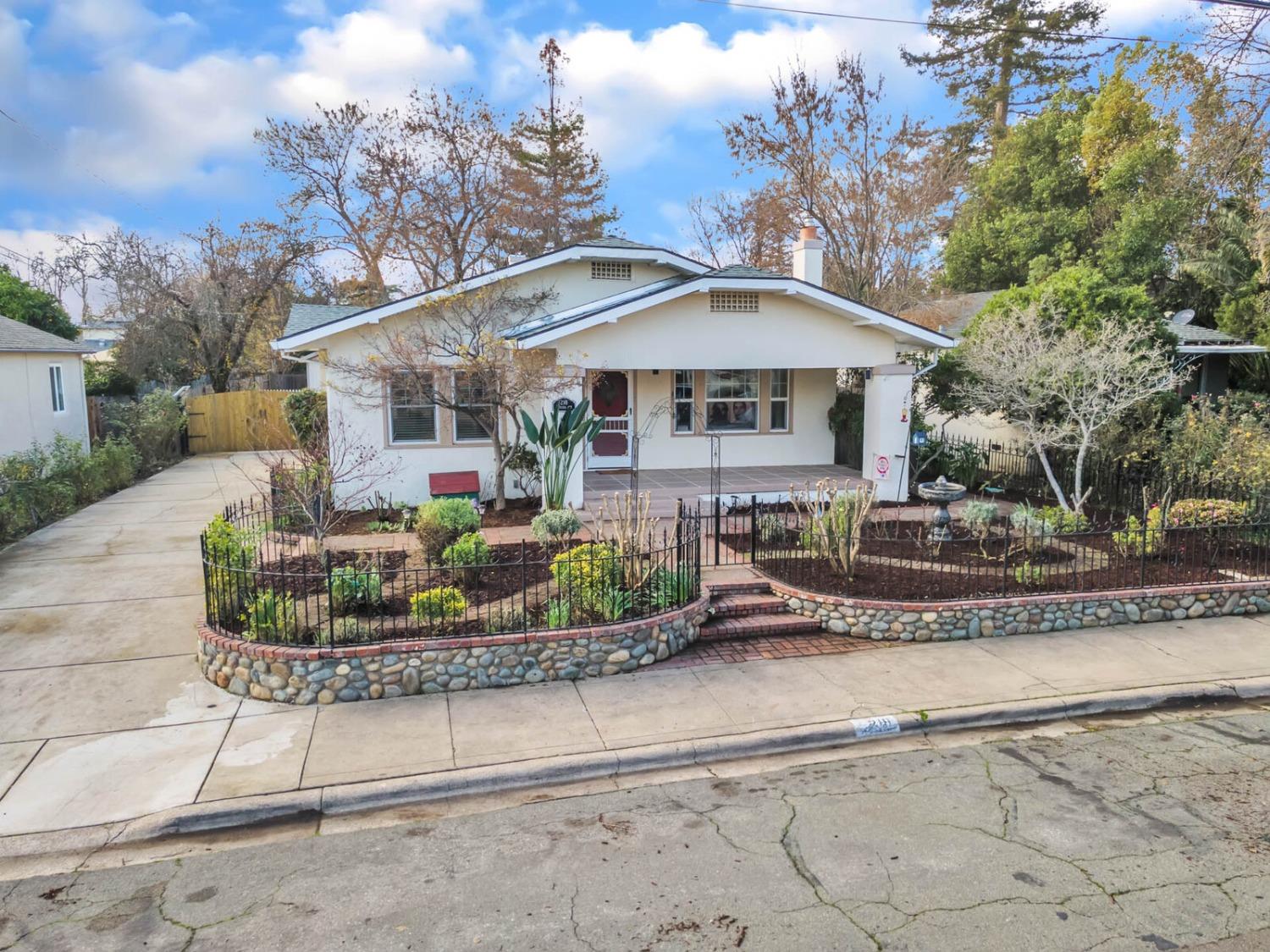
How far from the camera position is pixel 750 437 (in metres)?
17.9

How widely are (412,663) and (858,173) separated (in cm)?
2174

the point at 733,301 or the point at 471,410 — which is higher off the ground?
the point at 733,301

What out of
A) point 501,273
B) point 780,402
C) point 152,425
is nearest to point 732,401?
point 780,402

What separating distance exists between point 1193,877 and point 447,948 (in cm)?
419

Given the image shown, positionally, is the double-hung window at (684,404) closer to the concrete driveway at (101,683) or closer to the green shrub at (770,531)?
the green shrub at (770,531)

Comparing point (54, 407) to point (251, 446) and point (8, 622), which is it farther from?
point (8, 622)

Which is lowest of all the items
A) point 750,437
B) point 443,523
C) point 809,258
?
point 443,523

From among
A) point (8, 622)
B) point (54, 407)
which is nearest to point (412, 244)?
point (54, 407)

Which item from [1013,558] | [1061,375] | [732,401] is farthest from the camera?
[732,401]

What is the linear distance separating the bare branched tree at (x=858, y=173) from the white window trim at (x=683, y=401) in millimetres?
9502

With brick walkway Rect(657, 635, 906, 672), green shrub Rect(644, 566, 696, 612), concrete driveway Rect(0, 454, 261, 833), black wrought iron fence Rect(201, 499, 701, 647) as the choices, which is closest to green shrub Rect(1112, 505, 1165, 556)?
brick walkway Rect(657, 635, 906, 672)

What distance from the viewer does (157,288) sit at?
3008 centimetres

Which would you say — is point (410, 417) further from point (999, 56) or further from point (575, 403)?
point (999, 56)

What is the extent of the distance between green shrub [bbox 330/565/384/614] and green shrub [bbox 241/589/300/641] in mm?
434
